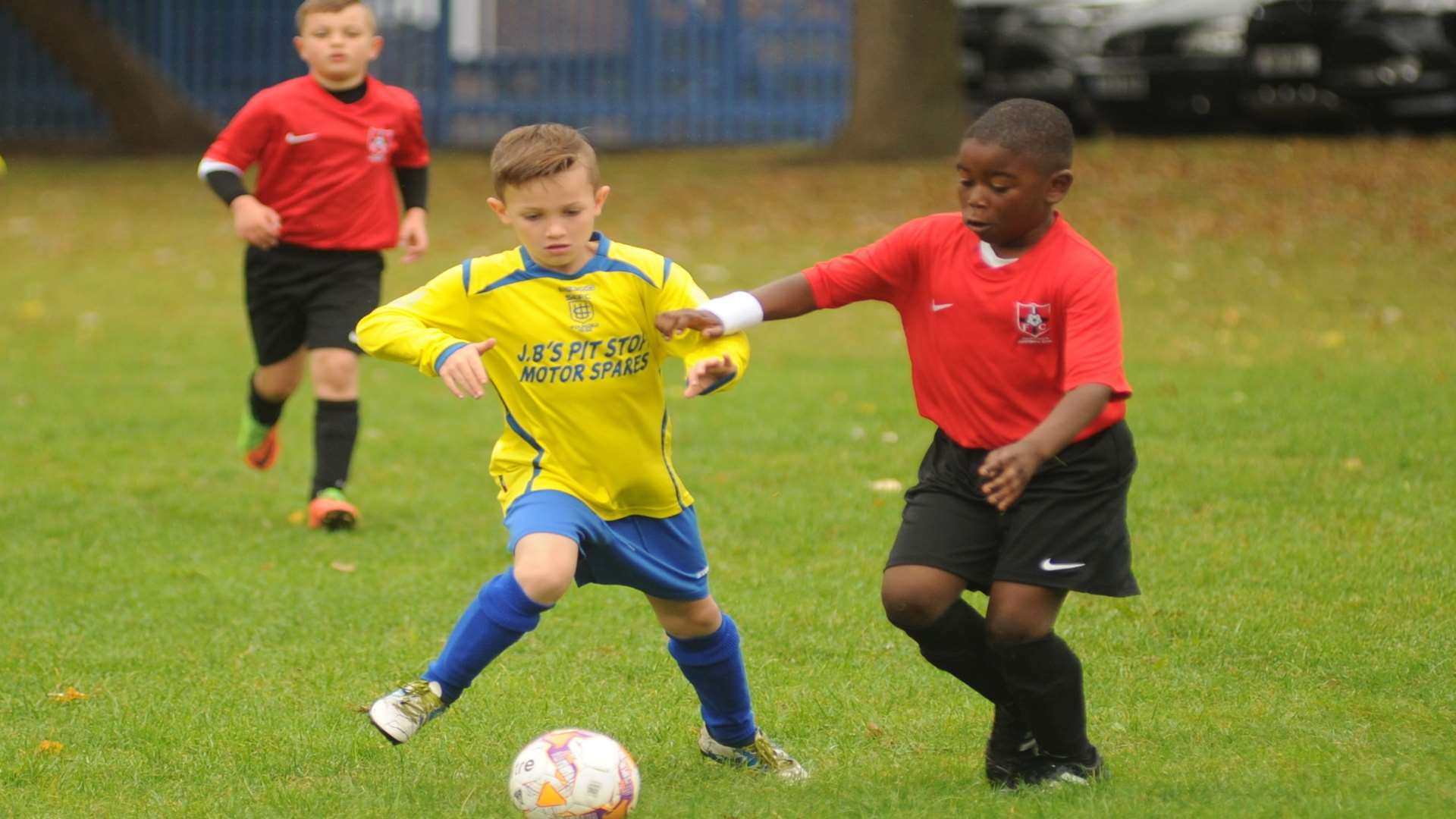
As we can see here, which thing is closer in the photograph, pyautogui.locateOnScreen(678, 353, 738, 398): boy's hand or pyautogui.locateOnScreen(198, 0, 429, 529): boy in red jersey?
pyautogui.locateOnScreen(678, 353, 738, 398): boy's hand

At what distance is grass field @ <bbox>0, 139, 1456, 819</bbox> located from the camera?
13.9 feet

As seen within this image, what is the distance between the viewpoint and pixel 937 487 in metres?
4.12

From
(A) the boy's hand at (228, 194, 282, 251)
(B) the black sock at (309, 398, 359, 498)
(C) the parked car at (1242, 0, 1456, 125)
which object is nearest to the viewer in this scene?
(A) the boy's hand at (228, 194, 282, 251)

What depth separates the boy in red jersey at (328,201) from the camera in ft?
22.8

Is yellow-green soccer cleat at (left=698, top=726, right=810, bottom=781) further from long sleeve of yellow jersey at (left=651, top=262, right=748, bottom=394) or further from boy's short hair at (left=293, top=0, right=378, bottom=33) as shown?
boy's short hair at (left=293, top=0, right=378, bottom=33)

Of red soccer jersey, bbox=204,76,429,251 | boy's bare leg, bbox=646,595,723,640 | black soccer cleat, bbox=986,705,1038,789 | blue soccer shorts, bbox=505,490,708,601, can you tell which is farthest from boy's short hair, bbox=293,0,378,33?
black soccer cleat, bbox=986,705,1038,789

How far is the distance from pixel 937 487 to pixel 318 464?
12.0 ft

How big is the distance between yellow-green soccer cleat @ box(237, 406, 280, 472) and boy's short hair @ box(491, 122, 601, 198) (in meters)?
3.83

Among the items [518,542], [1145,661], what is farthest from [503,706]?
[1145,661]

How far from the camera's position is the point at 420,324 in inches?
162

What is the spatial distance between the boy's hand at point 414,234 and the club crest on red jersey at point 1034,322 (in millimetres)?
3538

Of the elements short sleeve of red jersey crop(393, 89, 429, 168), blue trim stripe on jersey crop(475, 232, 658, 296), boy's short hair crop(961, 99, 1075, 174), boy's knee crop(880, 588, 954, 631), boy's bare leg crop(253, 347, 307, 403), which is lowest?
boy's bare leg crop(253, 347, 307, 403)

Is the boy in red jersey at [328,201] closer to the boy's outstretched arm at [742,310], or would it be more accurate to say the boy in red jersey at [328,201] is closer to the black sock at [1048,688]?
the boy's outstretched arm at [742,310]

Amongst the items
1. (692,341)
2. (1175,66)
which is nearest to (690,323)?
(692,341)
